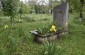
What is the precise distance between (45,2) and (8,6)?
1352cm

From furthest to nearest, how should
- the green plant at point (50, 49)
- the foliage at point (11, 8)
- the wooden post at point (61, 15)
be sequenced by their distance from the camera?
the foliage at point (11, 8) → the wooden post at point (61, 15) → the green plant at point (50, 49)

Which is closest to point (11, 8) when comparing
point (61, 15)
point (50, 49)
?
point (61, 15)

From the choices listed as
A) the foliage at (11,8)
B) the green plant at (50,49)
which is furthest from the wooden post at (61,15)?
the green plant at (50,49)

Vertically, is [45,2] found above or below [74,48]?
above

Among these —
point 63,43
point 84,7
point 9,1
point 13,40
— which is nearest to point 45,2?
point 84,7

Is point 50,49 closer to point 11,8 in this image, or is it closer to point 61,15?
point 61,15

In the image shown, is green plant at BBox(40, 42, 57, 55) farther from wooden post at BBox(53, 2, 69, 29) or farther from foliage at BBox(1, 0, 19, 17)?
foliage at BBox(1, 0, 19, 17)

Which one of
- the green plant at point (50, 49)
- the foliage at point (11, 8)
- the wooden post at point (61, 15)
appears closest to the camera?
the green plant at point (50, 49)

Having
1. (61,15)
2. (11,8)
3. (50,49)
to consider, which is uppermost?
(11,8)

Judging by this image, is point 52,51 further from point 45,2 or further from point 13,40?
point 45,2

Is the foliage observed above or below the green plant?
above

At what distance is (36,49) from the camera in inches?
234

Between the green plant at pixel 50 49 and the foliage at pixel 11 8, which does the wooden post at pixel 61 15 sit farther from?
the green plant at pixel 50 49

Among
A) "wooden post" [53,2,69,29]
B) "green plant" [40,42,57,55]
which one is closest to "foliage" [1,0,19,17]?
"wooden post" [53,2,69,29]
